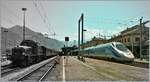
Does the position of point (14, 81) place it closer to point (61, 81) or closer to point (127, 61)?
point (61, 81)

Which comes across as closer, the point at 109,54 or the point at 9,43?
the point at 109,54

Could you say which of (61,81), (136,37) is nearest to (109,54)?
(61,81)

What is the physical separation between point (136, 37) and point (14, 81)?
6341 centimetres

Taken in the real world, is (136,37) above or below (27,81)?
above

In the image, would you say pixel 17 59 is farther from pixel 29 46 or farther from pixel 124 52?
pixel 124 52

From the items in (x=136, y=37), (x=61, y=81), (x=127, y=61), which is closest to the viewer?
(x=61, y=81)

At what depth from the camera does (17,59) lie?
105ft

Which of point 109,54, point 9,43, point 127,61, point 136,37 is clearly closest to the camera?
point 127,61

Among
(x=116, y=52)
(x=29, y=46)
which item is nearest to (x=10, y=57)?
(x=29, y=46)

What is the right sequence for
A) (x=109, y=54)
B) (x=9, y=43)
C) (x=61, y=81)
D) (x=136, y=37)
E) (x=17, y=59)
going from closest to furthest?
(x=61, y=81) → (x=17, y=59) → (x=109, y=54) → (x=136, y=37) → (x=9, y=43)

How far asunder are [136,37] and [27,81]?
62.9 meters

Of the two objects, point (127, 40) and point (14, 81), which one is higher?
point (127, 40)

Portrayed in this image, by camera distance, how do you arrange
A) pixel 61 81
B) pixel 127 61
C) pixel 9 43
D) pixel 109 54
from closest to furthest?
pixel 61 81, pixel 127 61, pixel 109 54, pixel 9 43

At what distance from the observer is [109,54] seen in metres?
41.1
